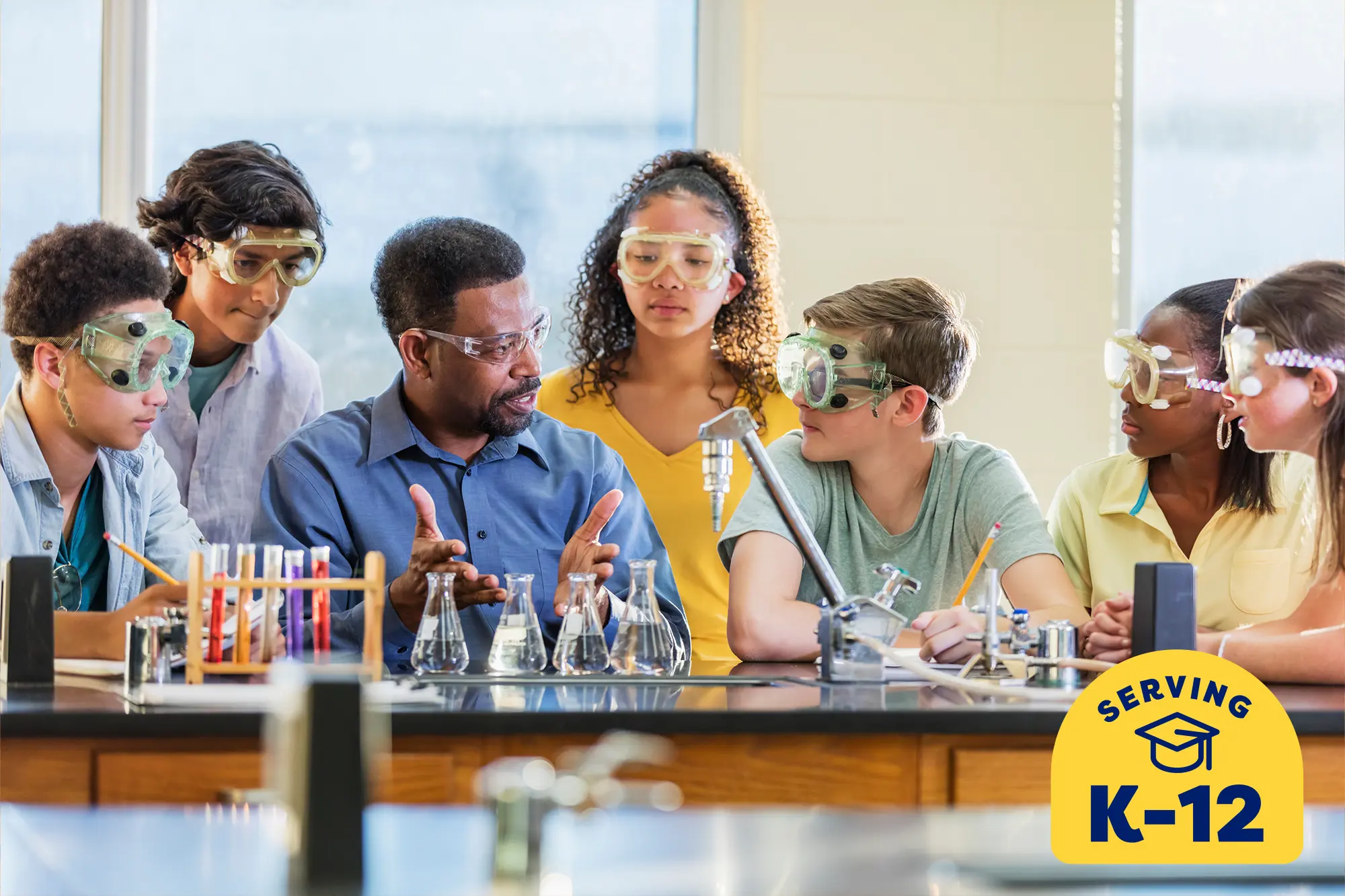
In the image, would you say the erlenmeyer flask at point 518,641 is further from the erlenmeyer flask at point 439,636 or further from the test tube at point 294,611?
the test tube at point 294,611

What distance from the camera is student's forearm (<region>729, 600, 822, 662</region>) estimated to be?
236 cm

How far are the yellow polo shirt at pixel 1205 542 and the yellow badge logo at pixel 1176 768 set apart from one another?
0.66 metres

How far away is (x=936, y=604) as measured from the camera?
2598 millimetres

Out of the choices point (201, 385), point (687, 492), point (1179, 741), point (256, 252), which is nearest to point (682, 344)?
point (687, 492)

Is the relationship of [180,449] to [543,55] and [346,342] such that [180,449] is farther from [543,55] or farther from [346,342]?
[543,55]

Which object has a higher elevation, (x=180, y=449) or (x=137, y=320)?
(x=137, y=320)

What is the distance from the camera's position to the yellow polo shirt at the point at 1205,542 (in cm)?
256

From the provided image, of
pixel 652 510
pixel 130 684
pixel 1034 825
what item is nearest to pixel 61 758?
pixel 130 684

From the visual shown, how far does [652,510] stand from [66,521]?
3.73 ft

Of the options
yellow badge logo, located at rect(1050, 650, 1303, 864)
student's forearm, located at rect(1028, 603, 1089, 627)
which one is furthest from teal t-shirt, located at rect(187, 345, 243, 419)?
yellow badge logo, located at rect(1050, 650, 1303, 864)

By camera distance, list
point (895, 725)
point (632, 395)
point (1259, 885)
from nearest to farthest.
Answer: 1. point (1259, 885)
2. point (895, 725)
3. point (632, 395)

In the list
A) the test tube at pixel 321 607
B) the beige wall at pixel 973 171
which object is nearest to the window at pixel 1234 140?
the beige wall at pixel 973 171

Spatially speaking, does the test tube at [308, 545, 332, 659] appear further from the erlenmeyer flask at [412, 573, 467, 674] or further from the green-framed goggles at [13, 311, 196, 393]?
the green-framed goggles at [13, 311, 196, 393]

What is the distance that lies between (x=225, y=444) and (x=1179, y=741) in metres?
1.98
